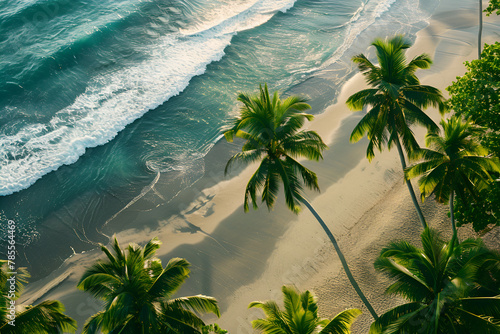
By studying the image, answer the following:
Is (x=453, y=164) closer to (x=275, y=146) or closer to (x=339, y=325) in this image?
(x=275, y=146)

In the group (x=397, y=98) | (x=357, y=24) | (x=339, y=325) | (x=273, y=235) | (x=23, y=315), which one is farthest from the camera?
(x=357, y=24)

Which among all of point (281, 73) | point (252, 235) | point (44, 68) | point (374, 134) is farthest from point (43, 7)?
point (374, 134)

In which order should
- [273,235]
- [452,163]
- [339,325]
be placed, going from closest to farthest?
1. [339,325]
2. [452,163]
3. [273,235]

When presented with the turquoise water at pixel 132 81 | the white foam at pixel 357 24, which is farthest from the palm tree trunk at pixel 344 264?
the white foam at pixel 357 24

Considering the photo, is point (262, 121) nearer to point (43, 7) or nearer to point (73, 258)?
point (73, 258)

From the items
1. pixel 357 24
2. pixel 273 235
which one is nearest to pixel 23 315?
pixel 273 235

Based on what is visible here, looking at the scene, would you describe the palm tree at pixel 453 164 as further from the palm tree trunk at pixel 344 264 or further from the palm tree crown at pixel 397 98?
the palm tree trunk at pixel 344 264
